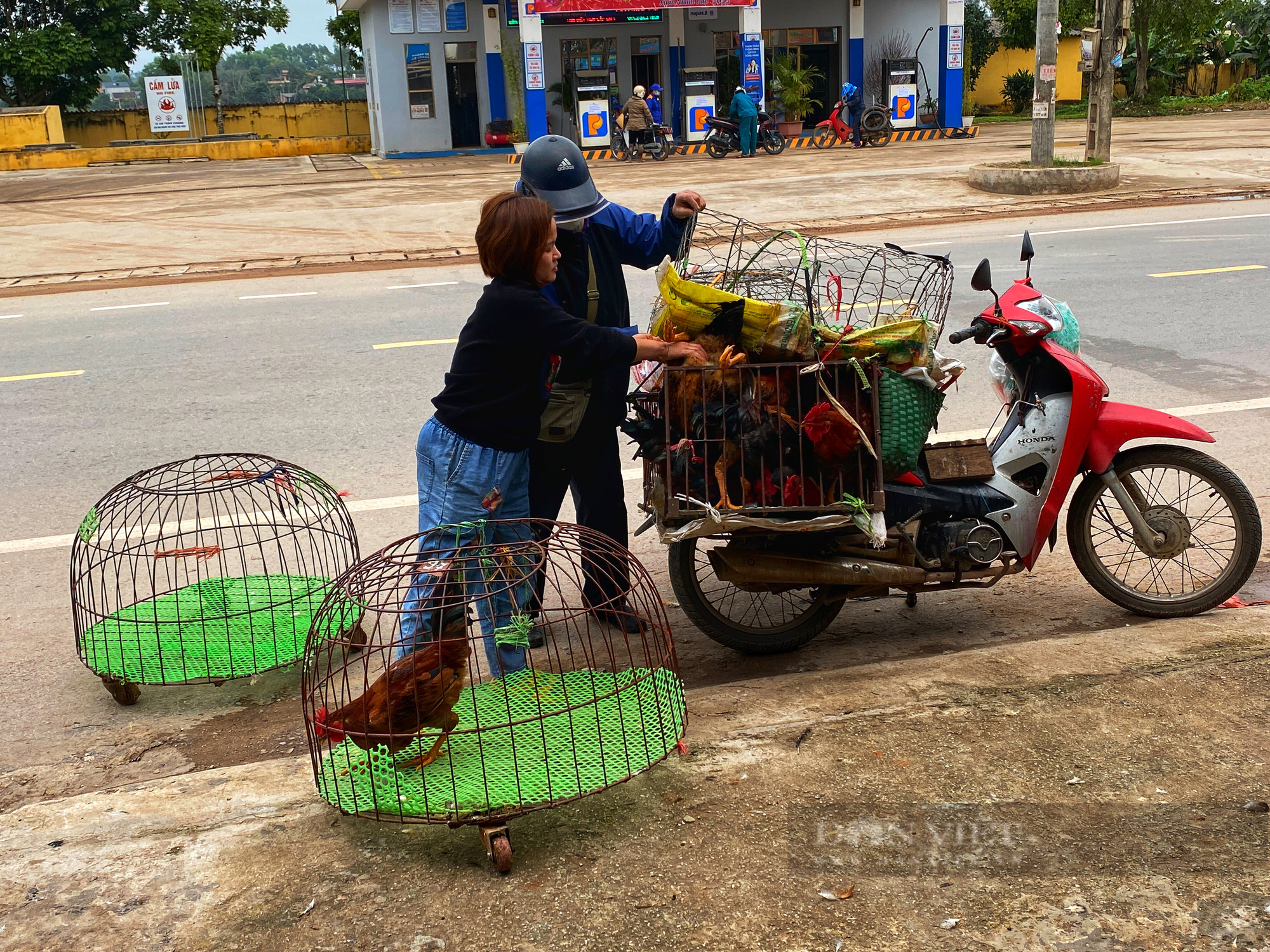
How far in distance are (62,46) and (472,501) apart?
38.9m

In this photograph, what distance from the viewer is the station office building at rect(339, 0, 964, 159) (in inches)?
1134

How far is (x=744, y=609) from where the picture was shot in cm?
420

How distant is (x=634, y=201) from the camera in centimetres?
1741

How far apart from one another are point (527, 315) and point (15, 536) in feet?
10.7

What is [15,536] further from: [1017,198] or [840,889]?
[1017,198]

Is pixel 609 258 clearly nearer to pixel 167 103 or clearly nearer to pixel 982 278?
pixel 982 278

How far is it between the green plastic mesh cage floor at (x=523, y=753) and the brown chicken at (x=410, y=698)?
81mm

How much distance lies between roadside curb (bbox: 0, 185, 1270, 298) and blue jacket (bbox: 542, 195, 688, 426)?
9291 millimetres

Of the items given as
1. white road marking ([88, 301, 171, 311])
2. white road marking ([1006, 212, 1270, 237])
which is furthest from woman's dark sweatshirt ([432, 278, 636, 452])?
white road marking ([1006, 212, 1270, 237])

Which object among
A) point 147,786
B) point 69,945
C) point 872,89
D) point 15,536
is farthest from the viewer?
point 872,89

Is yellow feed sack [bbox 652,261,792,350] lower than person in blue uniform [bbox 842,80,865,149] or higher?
lower

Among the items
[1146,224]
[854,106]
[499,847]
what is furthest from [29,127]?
[499,847]

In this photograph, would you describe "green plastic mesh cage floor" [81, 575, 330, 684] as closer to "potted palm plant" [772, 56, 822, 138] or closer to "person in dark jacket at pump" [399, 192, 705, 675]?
"person in dark jacket at pump" [399, 192, 705, 675]

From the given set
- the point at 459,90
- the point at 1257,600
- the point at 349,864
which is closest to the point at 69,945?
the point at 349,864
